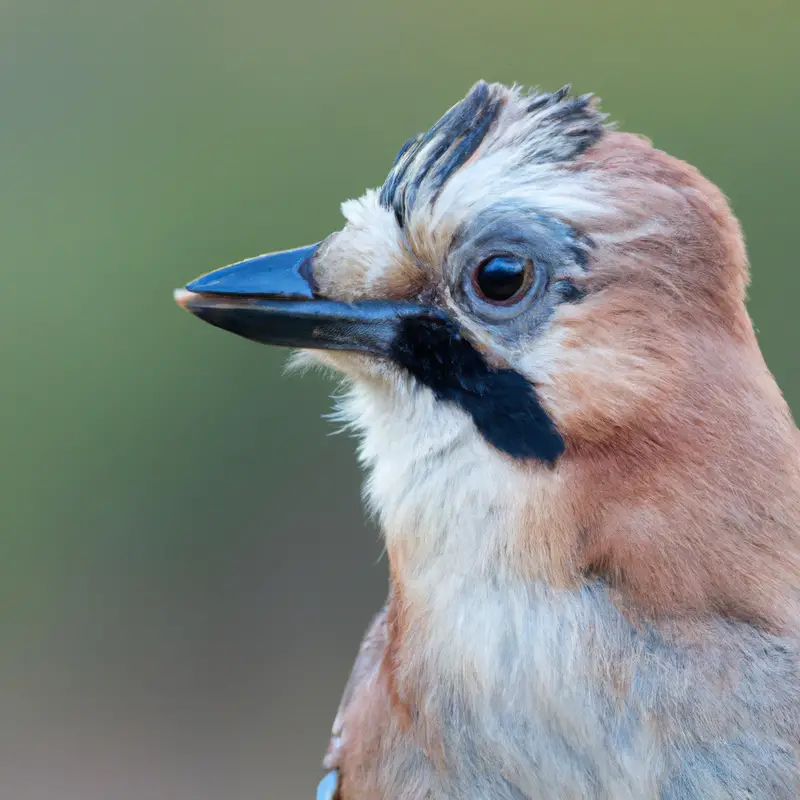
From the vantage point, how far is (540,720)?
2.58 m

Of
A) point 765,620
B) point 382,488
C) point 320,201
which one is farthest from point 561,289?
point 320,201

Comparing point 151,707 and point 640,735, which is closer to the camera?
point 640,735

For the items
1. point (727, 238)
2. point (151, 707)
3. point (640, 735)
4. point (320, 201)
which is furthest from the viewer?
point (151, 707)

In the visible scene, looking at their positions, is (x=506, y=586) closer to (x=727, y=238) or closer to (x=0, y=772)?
(x=727, y=238)

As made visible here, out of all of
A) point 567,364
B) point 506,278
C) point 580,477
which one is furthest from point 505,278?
point 580,477

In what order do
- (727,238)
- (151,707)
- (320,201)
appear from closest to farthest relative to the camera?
(727,238), (320,201), (151,707)

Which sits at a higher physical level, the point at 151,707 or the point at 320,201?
the point at 320,201

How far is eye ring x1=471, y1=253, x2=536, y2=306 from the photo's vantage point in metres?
2.55

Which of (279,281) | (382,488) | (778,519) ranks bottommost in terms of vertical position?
(778,519)

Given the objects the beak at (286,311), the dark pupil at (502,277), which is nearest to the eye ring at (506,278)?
the dark pupil at (502,277)

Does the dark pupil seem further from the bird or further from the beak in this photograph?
the beak

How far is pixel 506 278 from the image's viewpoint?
256 centimetres

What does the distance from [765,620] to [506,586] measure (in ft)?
1.82

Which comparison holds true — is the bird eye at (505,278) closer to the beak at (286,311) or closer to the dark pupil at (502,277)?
the dark pupil at (502,277)
